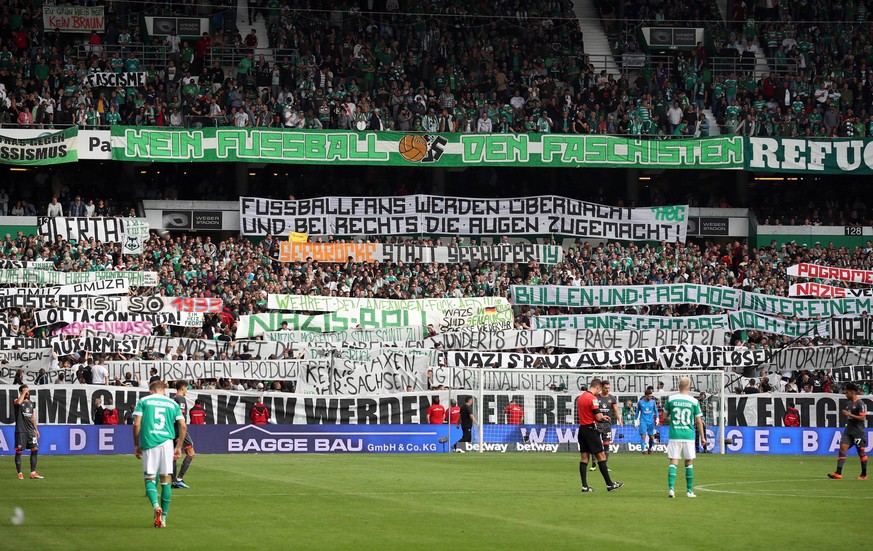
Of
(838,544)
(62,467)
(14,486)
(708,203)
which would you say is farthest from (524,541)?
(708,203)

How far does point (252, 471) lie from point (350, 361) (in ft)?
34.0

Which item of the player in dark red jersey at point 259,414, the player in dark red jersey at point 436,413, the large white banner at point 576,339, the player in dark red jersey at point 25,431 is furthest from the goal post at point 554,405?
the player in dark red jersey at point 25,431

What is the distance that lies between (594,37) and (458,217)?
1314 cm

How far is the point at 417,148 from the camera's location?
1887 inches

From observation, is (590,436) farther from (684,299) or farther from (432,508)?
(684,299)

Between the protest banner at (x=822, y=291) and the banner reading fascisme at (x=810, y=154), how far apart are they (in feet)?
24.3

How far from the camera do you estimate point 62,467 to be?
26547 millimetres

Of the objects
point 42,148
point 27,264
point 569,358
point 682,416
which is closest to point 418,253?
point 569,358

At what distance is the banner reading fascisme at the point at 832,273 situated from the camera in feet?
142

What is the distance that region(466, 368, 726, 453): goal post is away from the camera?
34031mm

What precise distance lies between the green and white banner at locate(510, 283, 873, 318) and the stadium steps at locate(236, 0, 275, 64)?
15.8 m

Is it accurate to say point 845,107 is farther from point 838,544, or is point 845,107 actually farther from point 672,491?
point 838,544

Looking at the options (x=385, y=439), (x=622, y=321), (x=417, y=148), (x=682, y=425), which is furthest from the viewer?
(x=417, y=148)

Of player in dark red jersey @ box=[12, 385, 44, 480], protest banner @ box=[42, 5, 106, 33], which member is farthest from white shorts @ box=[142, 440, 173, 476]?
protest banner @ box=[42, 5, 106, 33]
